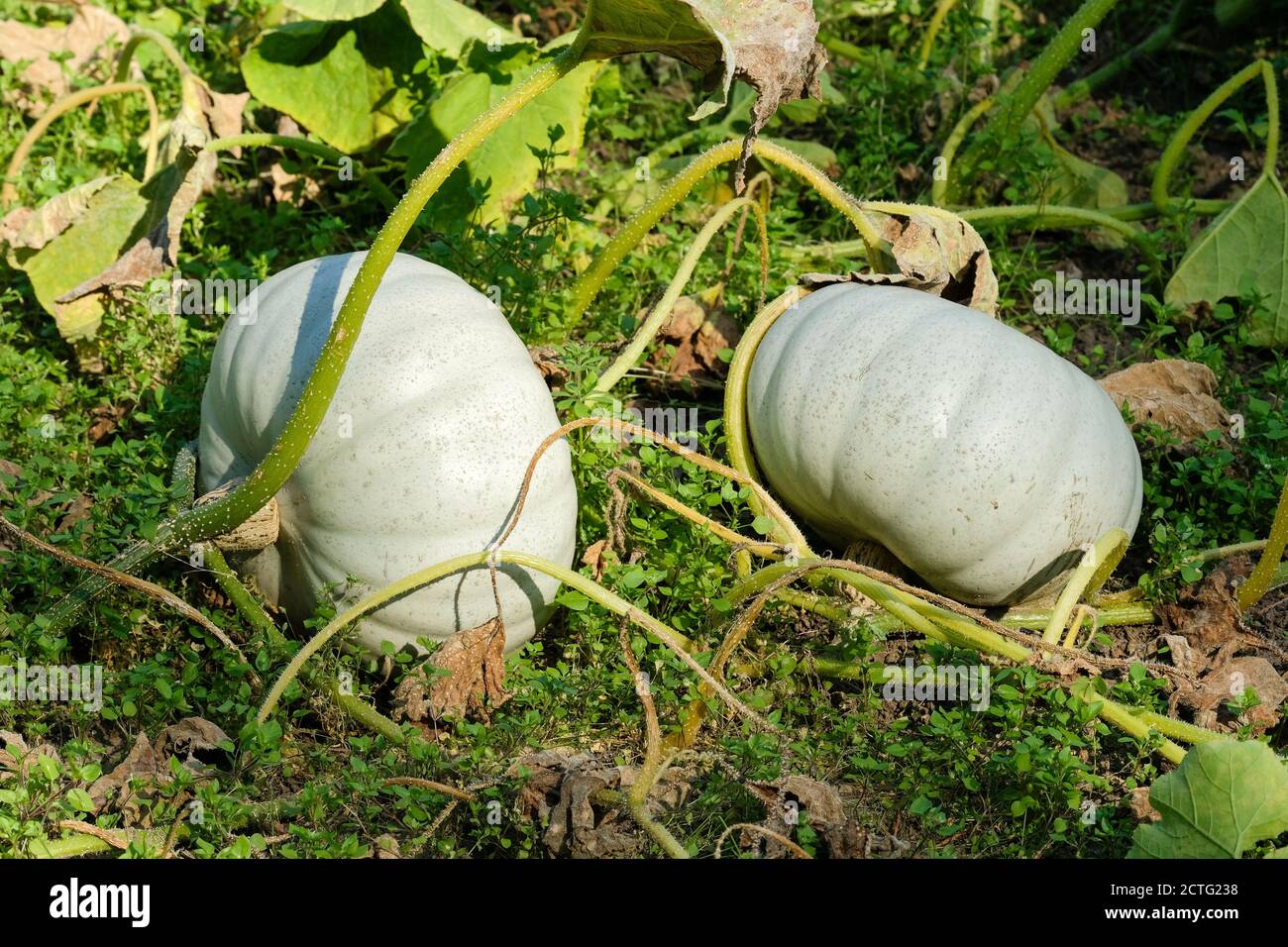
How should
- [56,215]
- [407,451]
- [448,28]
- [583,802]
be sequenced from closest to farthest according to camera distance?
1. [583,802]
2. [407,451]
3. [56,215]
4. [448,28]

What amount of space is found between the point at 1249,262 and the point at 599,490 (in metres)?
2.07

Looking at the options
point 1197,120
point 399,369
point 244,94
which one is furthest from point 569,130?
point 1197,120

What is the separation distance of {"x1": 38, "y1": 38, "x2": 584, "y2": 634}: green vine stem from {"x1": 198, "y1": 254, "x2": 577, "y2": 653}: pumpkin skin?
11cm

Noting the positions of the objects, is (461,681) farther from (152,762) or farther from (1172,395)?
(1172,395)

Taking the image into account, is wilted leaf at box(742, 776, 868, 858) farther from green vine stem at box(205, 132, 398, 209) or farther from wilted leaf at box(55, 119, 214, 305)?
wilted leaf at box(55, 119, 214, 305)

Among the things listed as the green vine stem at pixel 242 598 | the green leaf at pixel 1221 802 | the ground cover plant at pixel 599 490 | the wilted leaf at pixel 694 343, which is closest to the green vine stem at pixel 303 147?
the ground cover plant at pixel 599 490

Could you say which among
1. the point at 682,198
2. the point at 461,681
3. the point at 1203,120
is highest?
the point at 1203,120

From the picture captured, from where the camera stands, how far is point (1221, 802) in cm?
242

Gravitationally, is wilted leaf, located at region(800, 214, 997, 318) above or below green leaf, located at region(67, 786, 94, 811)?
above

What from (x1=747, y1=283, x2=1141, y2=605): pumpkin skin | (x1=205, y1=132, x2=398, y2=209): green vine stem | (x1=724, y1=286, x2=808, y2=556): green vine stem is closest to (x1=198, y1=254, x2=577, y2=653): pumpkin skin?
(x1=724, y1=286, x2=808, y2=556): green vine stem

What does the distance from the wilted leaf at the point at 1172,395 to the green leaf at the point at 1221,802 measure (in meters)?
1.32

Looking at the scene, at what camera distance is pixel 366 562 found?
113 inches

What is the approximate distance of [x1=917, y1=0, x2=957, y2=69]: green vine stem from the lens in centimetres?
473

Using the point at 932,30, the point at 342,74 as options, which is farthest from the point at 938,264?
the point at 342,74
